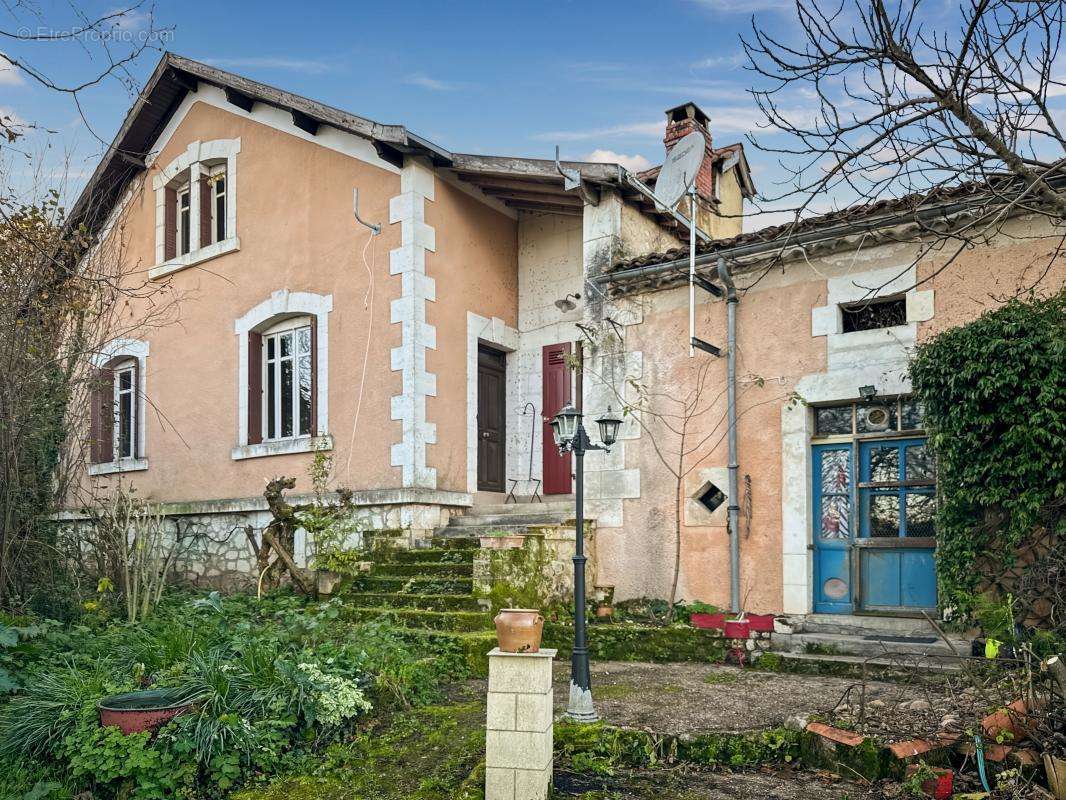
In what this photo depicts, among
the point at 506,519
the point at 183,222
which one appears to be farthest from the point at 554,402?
the point at 183,222

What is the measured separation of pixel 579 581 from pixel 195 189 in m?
9.15

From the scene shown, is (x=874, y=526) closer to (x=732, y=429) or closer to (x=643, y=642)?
(x=732, y=429)

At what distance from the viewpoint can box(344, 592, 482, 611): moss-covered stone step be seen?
8094mm

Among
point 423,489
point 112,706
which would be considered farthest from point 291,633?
point 423,489

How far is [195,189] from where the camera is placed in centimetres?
1233

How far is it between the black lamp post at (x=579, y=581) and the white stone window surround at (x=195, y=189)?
7.14m

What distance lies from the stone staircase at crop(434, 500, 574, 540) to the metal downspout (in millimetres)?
1744

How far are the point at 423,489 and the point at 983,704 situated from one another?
5815mm

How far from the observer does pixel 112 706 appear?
5125 millimetres

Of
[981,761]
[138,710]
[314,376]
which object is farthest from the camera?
[314,376]

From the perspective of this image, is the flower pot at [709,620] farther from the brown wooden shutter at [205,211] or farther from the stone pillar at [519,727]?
the brown wooden shutter at [205,211]

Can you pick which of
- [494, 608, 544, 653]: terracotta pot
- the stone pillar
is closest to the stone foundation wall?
[494, 608, 544, 653]: terracotta pot

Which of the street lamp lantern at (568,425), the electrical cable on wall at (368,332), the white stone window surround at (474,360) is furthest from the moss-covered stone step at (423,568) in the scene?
the street lamp lantern at (568,425)

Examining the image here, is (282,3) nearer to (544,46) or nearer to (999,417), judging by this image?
(544,46)
